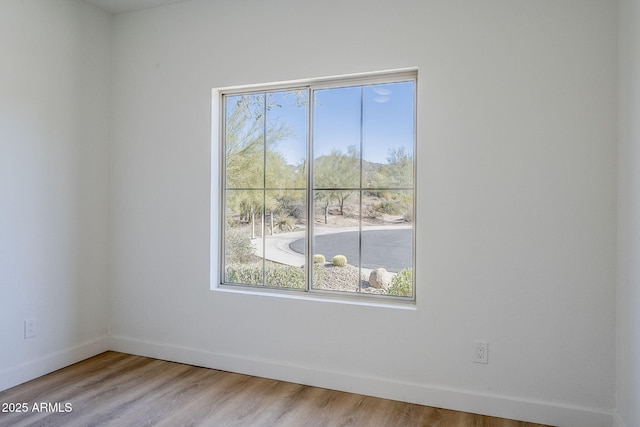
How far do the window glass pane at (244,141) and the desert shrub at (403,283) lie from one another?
1181 millimetres

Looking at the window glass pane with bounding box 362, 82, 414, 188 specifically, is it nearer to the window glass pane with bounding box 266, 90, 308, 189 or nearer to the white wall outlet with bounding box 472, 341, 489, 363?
the window glass pane with bounding box 266, 90, 308, 189

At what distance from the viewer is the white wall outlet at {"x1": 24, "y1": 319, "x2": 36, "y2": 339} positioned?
114 inches

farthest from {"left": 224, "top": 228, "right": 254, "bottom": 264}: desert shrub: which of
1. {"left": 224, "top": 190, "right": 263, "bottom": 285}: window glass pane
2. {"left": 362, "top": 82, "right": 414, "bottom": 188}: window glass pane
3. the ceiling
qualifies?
the ceiling


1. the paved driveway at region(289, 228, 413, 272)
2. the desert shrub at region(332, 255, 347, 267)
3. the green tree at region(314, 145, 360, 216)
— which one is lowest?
the desert shrub at region(332, 255, 347, 267)

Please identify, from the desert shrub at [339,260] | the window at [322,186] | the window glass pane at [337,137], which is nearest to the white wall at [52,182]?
the window at [322,186]

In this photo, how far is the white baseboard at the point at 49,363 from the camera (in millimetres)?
2773

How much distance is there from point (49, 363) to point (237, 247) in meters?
1.54

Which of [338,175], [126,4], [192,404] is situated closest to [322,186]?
[338,175]

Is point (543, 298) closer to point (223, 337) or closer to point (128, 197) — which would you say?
point (223, 337)

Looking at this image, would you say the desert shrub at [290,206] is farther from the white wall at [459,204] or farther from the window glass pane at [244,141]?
the white wall at [459,204]

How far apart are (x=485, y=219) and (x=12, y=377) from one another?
10.4 ft

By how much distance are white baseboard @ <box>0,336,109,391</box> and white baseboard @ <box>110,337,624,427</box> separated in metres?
0.31

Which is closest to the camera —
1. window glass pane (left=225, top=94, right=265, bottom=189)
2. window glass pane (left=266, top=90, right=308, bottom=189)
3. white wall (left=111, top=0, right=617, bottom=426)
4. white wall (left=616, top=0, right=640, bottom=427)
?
white wall (left=616, top=0, right=640, bottom=427)

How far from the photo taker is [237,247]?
324 centimetres
